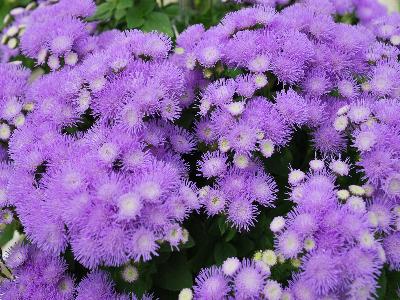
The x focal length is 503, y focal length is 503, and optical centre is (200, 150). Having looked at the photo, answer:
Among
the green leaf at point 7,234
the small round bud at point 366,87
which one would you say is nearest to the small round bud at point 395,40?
the small round bud at point 366,87

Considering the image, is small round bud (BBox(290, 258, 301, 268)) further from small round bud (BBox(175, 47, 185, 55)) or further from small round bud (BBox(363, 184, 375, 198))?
small round bud (BBox(175, 47, 185, 55))

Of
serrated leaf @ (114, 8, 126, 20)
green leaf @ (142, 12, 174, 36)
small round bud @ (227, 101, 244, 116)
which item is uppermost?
serrated leaf @ (114, 8, 126, 20)

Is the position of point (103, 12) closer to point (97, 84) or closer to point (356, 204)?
point (97, 84)

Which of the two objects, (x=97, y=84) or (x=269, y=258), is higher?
(x=97, y=84)

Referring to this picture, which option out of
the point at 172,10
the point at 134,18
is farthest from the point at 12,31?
the point at 172,10

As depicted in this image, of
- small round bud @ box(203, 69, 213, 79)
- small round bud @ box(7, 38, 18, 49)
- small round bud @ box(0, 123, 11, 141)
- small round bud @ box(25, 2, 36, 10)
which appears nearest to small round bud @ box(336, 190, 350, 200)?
small round bud @ box(203, 69, 213, 79)
